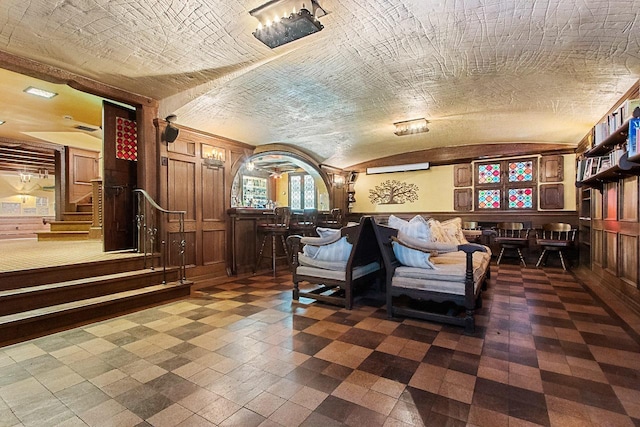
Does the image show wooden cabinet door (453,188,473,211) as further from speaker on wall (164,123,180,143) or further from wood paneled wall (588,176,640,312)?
speaker on wall (164,123,180,143)

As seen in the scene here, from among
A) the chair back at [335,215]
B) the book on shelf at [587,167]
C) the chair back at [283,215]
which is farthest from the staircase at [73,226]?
the book on shelf at [587,167]

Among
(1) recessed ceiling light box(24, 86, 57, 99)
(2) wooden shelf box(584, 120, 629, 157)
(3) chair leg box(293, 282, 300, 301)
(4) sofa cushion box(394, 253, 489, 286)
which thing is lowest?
(3) chair leg box(293, 282, 300, 301)

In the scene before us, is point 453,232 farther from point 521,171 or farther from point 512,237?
point 521,171

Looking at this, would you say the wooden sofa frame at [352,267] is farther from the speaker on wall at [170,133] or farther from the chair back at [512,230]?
the chair back at [512,230]

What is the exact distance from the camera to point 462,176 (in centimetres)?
785

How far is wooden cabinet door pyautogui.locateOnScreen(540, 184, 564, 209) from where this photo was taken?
682 centimetres

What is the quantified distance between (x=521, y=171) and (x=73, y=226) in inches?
431

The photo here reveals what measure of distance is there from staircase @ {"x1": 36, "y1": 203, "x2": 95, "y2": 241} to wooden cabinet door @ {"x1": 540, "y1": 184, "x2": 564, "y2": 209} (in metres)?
10.0

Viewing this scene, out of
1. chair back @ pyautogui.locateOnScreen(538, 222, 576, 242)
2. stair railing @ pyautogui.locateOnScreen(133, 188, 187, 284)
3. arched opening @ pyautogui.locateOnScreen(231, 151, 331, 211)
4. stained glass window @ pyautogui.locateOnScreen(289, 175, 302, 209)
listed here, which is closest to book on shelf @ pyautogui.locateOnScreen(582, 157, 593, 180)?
chair back @ pyautogui.locateOnScreen(538, 222, 576, 242)

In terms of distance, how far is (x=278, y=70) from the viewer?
3.46 m

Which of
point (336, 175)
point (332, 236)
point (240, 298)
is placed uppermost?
point (336, 175)

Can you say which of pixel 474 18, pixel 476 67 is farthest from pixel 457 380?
pixel 476 67

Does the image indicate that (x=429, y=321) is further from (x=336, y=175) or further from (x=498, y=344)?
(x=336, y=175)

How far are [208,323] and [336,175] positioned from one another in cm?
646
